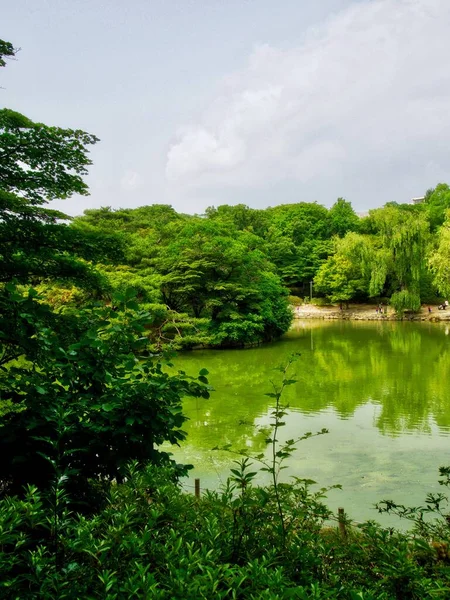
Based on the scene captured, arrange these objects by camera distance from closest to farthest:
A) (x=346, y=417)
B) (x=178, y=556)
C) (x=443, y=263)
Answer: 1. (x=178, y=556)
2. (x=346, y=417)
3. (x=443, y=263)

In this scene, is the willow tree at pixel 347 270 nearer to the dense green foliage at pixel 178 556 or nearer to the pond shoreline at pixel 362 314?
the pond shoreline at pixel 362 314

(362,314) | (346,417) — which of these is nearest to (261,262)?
(346,417)

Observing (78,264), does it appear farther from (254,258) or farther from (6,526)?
(254,258)

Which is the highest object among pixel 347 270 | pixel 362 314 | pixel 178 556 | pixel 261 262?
pixel 347 270

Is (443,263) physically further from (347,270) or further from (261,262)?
(347,270)

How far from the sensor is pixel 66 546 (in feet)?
3.70

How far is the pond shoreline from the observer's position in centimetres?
2511

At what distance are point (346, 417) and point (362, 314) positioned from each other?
21282 mm

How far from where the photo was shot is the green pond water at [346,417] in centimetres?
527

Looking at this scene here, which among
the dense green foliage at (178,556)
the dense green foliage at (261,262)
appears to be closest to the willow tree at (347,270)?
the dense green foliage at (261,262)

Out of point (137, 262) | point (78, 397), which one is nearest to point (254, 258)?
point (137, 262)

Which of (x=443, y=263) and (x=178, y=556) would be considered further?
(x=443, y=263)

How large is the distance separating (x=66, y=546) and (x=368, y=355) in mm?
14526

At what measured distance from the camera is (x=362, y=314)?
28188 millimetres
